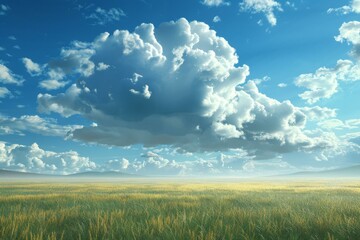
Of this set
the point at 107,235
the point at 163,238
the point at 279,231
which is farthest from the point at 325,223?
the point at 107,235

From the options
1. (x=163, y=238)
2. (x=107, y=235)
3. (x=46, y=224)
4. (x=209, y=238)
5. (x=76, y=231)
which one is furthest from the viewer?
(x=46, y=224)

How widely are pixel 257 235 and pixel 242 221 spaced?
1.29m

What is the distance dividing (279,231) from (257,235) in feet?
1.71

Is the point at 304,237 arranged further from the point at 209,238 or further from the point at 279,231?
the point at 209,238

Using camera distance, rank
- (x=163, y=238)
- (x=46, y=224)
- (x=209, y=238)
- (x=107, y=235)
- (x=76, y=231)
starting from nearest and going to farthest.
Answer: (x=209, y=238) → (x=163, y=238) → (x=107, y=235) → (x=76, y=231) → (x=46, y=224)

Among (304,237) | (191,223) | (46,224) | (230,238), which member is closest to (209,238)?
(230,238)

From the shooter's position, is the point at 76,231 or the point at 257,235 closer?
the point at 257,235

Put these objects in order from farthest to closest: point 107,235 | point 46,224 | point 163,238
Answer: point 46,224 → point 107,235 → point 163,238

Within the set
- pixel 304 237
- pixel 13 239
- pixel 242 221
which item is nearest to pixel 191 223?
pixel 242 221

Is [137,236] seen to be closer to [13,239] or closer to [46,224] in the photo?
[13,239]

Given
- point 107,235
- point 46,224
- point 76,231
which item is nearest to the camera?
point 107,235

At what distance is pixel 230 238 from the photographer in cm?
502

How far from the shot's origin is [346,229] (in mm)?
6008

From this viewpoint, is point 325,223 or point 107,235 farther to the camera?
point 325,223
